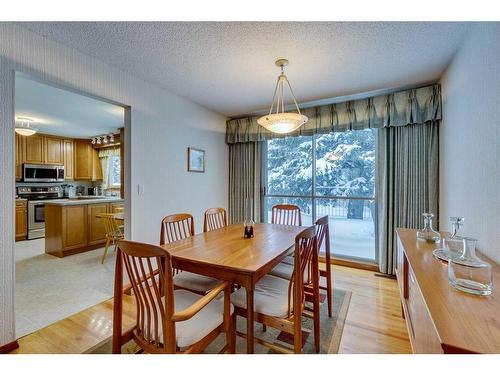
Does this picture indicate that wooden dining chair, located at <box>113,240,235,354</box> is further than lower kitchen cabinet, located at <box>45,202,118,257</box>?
No

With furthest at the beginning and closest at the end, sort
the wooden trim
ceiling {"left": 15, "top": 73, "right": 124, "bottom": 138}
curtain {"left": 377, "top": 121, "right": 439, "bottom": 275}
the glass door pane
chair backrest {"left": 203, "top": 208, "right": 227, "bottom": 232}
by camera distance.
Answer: the glass door pane
the wooden trim
ceiling {"left": 15, "top": 73, "right": 124, "bottom": 138}
curtain {"left": 377, "top": 121, "right": 439, "bottom": 275}
chair backrest {"left": 203, "top": 208, "right": 227, "bottom": 232}

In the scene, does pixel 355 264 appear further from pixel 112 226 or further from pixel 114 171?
pixel 114 171

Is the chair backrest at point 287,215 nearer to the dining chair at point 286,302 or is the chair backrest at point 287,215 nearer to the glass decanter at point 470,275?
the dining chair at point 286,302

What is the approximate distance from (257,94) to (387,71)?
4.79ft

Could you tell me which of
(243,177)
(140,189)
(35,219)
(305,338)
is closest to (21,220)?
(35,219)

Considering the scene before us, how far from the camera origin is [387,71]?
7.66 ft

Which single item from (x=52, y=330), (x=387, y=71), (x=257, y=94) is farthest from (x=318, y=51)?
(x=52, y=330)

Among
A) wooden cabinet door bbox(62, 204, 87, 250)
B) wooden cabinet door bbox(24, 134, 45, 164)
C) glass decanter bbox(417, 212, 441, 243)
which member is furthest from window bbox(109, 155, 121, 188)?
glass decanter bbox(417, 212, 441, 243)

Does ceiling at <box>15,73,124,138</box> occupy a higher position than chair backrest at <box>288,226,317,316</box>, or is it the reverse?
ceiling at <box>15,73,124,138</box>

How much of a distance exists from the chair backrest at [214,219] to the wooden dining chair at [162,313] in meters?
1.20

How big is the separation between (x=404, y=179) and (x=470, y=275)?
6.84 ft

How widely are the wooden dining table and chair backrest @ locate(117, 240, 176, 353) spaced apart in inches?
12.8

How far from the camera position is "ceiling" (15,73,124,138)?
2881mm

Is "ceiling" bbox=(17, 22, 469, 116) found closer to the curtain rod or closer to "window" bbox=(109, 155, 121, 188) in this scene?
the curtain rod
